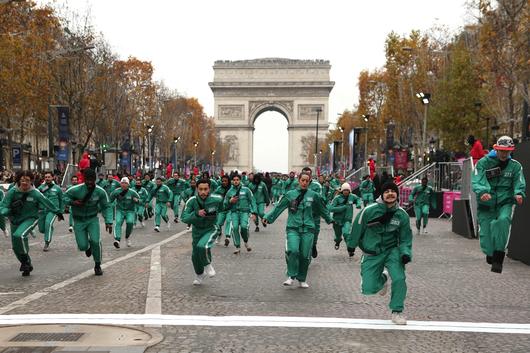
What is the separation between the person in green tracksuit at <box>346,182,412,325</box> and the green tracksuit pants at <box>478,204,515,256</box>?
2.57 metres

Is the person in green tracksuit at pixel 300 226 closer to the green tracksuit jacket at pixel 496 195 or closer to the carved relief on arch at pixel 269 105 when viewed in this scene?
the green tracksuit jacket at pixel 496 195

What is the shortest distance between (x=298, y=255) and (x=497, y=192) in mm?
2823

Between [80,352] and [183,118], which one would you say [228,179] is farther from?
[183,118]

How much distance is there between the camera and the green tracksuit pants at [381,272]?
8477 mm

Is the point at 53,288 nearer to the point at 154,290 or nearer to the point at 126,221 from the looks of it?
the point at 154,290

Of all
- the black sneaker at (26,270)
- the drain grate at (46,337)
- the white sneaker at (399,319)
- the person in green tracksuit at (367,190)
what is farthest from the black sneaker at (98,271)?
the person in green tracksuit at (367,190)

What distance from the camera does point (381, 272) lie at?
875cm

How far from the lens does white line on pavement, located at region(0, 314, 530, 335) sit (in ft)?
26.8

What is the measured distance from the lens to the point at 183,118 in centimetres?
→ 8862

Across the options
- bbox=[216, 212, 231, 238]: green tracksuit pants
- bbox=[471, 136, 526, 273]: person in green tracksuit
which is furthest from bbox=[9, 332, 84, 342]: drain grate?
bbox=[216, 212, 231, 238]: green tracksuit pants

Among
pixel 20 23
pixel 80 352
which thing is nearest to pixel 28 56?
pixel 20 23

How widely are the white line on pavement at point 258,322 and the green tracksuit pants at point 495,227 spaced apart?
2.42 metres

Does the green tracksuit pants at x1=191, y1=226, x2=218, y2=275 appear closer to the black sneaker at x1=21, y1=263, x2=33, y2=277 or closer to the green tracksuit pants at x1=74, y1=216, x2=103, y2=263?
the green tracksuit pants at x1=74, y1=216, x2=103, y2=263

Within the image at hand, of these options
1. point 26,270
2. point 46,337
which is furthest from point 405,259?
point 26,270
